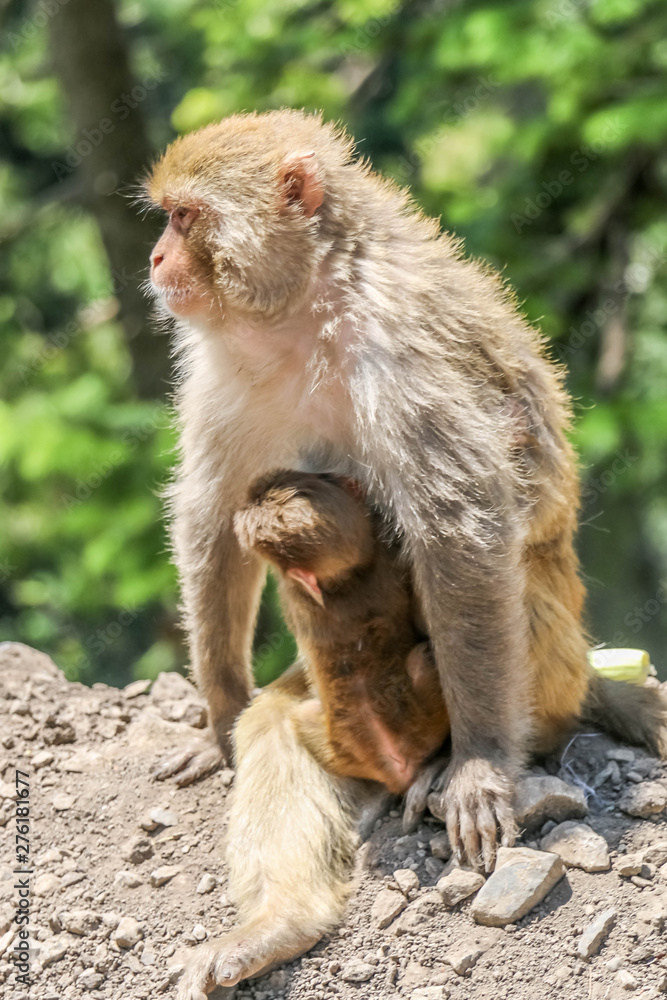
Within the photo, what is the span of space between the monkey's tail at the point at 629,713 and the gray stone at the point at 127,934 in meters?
1.79

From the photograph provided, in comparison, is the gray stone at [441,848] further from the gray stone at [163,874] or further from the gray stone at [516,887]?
the gray stone at [163,874]

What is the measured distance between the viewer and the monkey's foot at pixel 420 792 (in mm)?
3605

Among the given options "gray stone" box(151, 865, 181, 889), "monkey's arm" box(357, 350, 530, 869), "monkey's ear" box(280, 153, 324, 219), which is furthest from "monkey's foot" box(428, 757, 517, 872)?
"monkey's ear" box(280, 153, 324, 219)

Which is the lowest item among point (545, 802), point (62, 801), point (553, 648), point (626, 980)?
point (626, 980)

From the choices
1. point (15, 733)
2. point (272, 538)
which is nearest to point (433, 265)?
point (272, 538)

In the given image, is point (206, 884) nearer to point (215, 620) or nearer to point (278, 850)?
point (278, 850)

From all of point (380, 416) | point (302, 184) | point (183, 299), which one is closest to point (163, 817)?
point (380, 416)

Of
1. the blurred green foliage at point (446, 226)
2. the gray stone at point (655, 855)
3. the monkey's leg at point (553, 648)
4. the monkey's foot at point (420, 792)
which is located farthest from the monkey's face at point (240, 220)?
the blurred green foliage at point (446, 226)

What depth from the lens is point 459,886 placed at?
11.0 feet

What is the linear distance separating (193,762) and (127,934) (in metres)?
0.82

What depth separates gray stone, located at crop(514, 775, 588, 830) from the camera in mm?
3516

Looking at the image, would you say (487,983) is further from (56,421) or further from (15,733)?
(56,421)

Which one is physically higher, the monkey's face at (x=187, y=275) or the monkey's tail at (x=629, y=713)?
the monkey's face at (x=187, y=275)

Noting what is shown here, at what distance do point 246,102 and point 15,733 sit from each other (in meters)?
6.09
